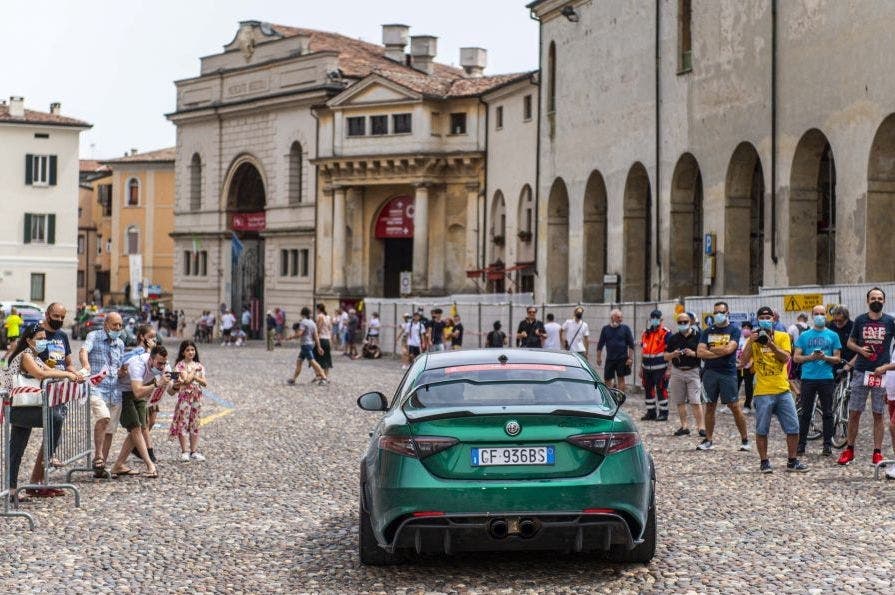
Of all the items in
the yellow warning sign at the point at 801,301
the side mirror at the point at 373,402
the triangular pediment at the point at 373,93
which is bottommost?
the side mirror at the point at 373,402

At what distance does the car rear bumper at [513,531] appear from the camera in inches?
359

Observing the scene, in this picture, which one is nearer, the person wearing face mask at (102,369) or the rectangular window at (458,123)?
the person wearing face mask at (102,369)

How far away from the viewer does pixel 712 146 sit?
125 ft

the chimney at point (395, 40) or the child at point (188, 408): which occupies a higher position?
the chimney at point (395, 40)

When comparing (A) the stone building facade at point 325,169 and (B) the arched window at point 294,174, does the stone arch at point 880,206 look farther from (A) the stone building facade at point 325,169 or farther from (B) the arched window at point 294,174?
(B) the arched window at point 294,174

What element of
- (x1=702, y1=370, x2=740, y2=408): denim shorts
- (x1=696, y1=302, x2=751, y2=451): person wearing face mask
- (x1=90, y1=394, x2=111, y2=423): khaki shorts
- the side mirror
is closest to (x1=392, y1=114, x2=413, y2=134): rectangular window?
(x1=696, y1=302, x2=751, y2=451): person wearing face mask

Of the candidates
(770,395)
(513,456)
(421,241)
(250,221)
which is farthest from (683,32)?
(250,221)

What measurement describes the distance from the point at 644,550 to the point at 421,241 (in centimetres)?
5617

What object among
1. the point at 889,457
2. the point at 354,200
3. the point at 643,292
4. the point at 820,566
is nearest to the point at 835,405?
the point at 889,457

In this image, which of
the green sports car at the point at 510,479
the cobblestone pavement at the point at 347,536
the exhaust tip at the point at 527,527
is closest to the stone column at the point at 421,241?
the cobblestone pavement at the point at 347,536

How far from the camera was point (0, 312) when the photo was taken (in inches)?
2195

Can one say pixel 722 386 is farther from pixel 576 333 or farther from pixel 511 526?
pixel 576 333

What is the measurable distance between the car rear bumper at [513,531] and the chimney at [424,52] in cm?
6573

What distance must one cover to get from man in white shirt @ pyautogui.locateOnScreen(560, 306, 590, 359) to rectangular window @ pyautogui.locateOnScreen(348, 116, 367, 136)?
3768cm
